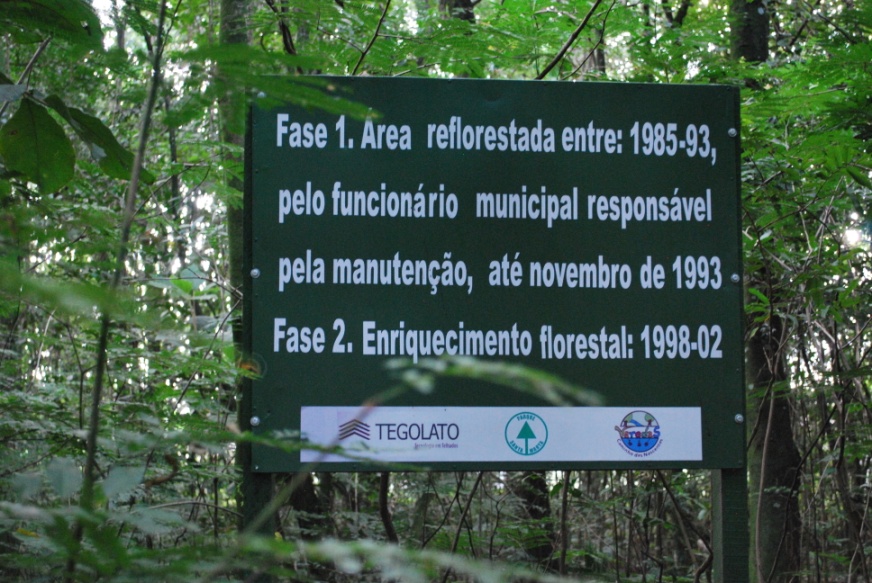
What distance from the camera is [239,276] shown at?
521cm

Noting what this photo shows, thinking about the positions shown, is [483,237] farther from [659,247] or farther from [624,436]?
[624,436]

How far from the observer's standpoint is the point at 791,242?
6.09 meters

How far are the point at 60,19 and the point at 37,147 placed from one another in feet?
1.77

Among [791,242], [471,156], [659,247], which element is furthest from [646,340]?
[791,242]

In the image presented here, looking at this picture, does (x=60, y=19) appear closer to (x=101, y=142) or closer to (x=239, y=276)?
(x=101, y=142)

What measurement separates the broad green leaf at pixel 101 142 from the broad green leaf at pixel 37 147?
68 millimetres

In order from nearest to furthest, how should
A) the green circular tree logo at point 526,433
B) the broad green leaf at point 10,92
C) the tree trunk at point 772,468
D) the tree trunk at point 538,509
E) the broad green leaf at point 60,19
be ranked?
the broad green leaf at point 60,19 → the broad green leaf at point 10,92 → the green circular tree logo at point 526,433 → the tree trunk at point 538,509 → the tree trunk at point 772,468

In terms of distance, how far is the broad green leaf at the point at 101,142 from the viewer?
109 inches

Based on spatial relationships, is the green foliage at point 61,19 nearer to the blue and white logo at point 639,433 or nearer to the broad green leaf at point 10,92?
the broad green leaf at point 10,92

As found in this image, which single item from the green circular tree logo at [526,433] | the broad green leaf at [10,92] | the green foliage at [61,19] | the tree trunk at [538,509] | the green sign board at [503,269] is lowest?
the tree trunk at [538,509]

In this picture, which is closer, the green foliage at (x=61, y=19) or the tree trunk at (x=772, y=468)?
the green foliage at (x=61, y=19)

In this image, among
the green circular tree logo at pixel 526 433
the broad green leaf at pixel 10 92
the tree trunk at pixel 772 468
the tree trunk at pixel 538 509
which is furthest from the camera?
the tree trunk at pixel 772 468

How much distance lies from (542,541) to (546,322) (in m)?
2.62

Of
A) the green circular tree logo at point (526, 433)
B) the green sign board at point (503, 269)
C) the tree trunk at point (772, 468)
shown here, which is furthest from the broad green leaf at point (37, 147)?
the tree trunk at point (772, 468)
